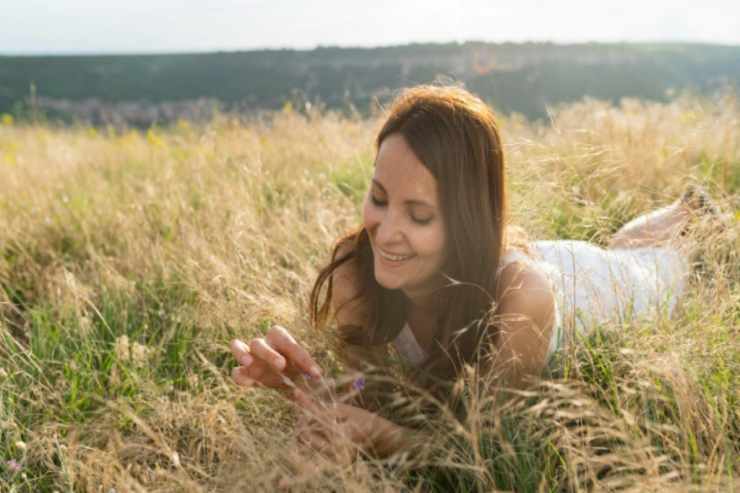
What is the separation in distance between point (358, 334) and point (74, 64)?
133ft

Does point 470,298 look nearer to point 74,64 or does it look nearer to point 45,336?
point 45,336

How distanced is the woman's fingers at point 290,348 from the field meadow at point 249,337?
0.22 metres

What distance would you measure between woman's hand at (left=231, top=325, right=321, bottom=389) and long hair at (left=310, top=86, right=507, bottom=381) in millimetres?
392

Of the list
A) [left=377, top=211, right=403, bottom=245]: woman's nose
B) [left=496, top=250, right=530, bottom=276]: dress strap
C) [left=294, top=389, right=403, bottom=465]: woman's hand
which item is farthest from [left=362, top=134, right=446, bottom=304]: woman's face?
[left=294, top=389, right=403, bottom=465]: woman's hand

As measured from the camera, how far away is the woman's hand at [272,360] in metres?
1.87

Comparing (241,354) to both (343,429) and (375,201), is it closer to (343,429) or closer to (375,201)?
(343,429)

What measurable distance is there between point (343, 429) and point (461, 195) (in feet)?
2.56

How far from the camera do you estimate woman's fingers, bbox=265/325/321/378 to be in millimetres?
1899

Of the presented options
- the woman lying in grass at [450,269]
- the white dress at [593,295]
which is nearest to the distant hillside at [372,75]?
the white dress at [593,295]

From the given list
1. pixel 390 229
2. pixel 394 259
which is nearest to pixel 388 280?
pixel 394 259

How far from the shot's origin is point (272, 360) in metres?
1.86

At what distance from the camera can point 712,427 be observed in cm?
152

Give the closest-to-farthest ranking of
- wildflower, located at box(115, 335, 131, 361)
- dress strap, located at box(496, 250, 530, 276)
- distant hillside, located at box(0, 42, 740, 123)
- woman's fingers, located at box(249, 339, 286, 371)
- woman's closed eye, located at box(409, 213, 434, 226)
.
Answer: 1. woman's fingers, located at box(249, 339, 286, 371)
2. woman's closed eye, located at box(409, 213, 434, 226)
3. dress strap, located at box(496, 250, 530, 276)
4. wildflower, located at box(115, 335, 131, 361)
5. distant hillside, located at box(0, 42, 740, 123)

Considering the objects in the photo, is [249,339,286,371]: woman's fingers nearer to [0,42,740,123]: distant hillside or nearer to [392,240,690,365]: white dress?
[392,240,690,365]: white dress
